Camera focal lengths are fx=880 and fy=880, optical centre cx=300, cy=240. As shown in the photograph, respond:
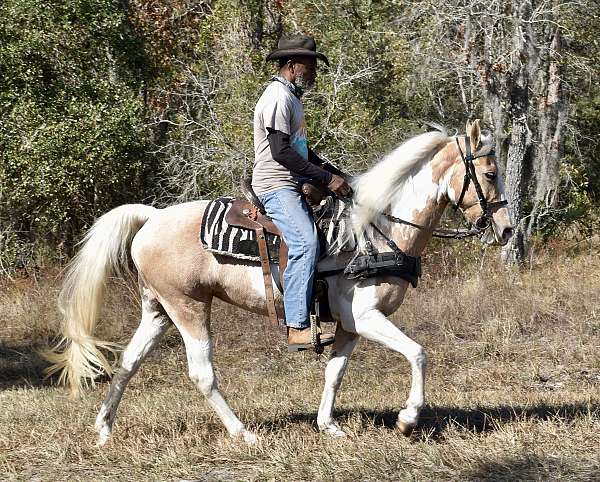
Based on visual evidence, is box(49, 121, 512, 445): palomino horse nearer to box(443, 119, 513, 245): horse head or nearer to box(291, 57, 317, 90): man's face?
box(443, 119, 513, 245): horse head

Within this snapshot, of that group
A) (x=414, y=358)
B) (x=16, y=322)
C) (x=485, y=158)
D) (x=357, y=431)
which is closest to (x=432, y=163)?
(x=485, y=158)

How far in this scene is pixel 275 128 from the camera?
19.7 feet

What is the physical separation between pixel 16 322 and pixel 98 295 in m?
4.83

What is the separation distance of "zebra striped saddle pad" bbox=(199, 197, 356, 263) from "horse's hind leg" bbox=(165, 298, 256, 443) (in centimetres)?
51

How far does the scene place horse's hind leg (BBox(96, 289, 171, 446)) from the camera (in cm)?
671

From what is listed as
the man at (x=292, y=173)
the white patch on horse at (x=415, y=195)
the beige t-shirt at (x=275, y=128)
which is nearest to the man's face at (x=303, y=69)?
the man at (x=292, y=173)

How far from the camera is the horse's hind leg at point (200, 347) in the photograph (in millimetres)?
6582

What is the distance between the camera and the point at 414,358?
594cm

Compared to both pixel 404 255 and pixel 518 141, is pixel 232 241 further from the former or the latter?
pixel 518 141

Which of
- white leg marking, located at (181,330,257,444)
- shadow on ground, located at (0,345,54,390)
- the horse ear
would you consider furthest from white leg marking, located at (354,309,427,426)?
shadow on ground, located at (0,345,54,390)

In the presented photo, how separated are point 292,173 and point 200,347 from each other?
151cm

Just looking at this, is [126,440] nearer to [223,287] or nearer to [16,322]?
[223,287]

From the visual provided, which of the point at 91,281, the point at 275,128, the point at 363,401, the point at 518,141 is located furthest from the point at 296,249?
the point at 518,141

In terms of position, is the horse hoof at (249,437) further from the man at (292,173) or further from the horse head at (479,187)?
the horse head at (479,187)
